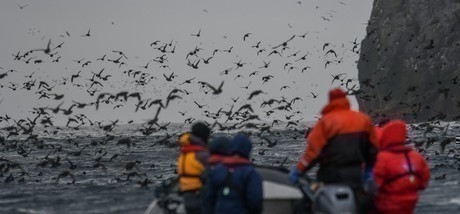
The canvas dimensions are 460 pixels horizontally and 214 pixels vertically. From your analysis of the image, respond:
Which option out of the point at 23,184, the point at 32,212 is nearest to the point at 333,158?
the point at 32,212

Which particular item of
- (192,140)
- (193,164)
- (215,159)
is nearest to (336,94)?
(215,159)

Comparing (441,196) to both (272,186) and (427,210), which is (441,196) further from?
(272,186)

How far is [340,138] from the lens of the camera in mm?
11609

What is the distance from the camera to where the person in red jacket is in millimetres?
11625

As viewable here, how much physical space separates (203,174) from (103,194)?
26571mm

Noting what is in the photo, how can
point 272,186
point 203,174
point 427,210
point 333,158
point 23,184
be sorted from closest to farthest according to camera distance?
point 333,158
point 203,174
point 272,186
point 427,210
point 23,184

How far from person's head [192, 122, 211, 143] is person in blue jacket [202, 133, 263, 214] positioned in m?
1.80

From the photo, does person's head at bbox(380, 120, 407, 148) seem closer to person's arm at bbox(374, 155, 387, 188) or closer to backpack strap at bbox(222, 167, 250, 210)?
person's arm at bbox(374, 155, 387, 188)

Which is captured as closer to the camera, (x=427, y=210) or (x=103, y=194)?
(x=427, y=210)

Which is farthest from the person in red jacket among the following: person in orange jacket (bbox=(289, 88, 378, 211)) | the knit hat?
the knit hat

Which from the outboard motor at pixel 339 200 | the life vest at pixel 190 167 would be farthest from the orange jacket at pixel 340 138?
the life vest at pixel 190 167

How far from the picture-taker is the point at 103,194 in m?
38.5

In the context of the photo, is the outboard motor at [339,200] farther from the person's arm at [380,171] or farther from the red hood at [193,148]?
the red hood at [193,148]

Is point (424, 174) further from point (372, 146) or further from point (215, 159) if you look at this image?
point (215, 159)
